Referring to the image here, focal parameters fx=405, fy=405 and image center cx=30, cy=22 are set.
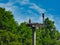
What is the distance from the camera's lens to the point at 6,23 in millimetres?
47312

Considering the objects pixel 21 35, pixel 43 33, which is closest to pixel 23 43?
pixel 21 35

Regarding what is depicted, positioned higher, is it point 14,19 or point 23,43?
point 14,19

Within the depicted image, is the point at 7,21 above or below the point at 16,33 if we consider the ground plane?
above

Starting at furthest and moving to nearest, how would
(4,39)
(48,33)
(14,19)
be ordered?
(48,33) → (14,19) → (4,39)

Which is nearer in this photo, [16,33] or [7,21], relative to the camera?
[16,33]

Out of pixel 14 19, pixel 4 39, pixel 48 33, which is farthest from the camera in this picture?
pixel 48 33

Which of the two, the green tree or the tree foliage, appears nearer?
the tree foliage

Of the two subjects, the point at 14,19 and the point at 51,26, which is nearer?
the point at 14,19

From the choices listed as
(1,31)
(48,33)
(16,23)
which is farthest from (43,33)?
(1,31)

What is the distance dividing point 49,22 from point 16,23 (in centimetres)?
692

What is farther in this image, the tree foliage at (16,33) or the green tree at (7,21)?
the green tree at (7,21)

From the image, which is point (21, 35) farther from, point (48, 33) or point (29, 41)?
point (48, 33)

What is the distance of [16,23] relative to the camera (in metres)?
49.2

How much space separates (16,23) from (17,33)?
2481 millimetres
